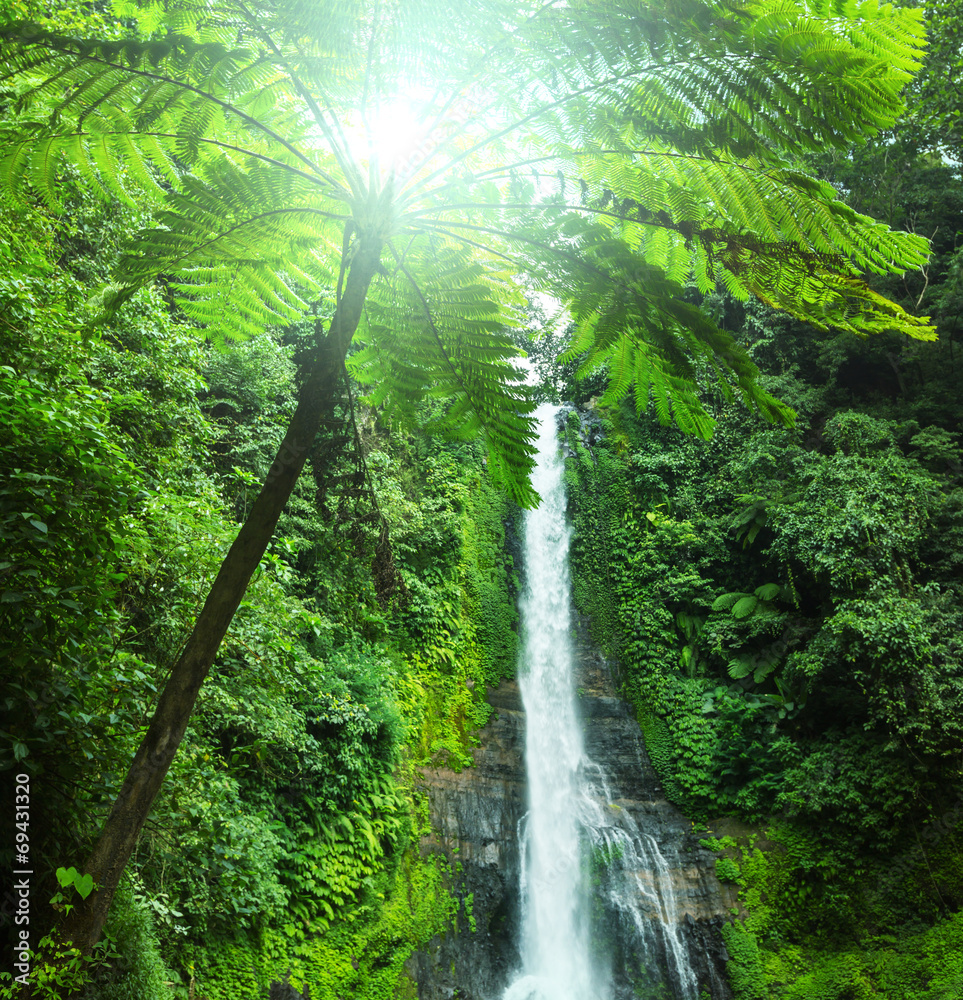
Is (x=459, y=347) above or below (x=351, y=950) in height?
above

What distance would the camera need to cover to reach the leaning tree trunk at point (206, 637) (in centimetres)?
172

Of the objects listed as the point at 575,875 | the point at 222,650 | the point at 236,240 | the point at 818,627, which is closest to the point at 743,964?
the point at 575,875

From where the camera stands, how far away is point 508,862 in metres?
8.62

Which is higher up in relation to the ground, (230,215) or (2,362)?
(2,362)

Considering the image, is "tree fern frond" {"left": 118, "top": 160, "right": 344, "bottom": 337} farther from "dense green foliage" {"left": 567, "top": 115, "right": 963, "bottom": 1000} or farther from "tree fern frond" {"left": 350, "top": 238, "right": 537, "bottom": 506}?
"dense green foliage" {"left": 567, "top": 115, "right": 963, "bottom": 1000}

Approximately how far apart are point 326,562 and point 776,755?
24.4ft

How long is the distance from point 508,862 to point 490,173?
908 cm

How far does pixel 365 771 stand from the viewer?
7215 millimetres

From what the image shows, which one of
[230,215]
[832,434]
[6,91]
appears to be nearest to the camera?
[230,215]

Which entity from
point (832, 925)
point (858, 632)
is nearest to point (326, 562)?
point (858, 632)

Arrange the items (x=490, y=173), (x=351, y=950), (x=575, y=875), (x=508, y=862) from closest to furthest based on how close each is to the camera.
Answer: (x=490, y=173) → (x=351, y=950) → (x=508, y=862) → (x=575, y=875)

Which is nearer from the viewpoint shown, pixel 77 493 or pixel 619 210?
pixel 619 210

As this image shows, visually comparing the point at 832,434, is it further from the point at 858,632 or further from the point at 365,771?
the point at 365,771

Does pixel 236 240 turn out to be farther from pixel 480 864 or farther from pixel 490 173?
pixel 480 864
